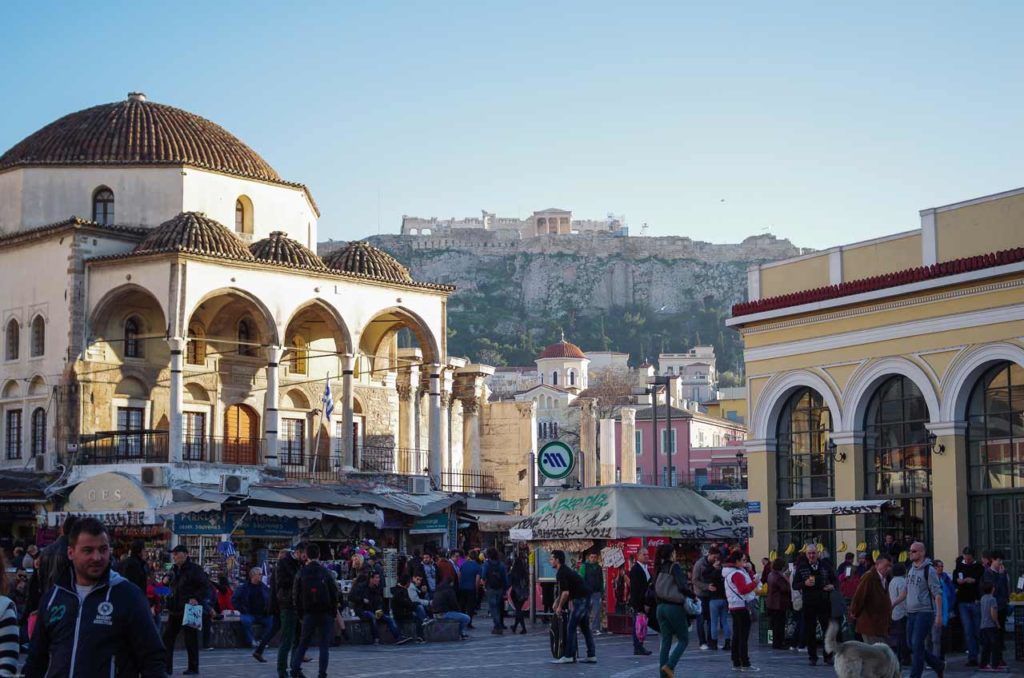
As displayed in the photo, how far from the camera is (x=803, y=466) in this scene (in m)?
27.0

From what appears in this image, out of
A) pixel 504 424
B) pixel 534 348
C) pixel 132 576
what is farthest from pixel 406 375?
pixel 534 348

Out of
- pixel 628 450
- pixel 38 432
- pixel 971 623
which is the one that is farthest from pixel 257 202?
pixel 628 450

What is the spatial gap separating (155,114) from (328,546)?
52.2 ft

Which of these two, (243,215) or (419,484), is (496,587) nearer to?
(419,484)

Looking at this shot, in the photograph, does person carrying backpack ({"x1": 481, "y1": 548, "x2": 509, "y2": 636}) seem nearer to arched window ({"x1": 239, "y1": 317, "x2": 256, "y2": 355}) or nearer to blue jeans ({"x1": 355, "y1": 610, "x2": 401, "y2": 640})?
blue jeans ({"x1": 355, "y1": 610, "x2": 401, "y2": 640})

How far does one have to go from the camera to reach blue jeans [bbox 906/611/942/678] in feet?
47.8

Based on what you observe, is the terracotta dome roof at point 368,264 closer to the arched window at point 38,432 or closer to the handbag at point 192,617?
the arched window at point 38,432

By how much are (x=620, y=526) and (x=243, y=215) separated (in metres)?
24.4

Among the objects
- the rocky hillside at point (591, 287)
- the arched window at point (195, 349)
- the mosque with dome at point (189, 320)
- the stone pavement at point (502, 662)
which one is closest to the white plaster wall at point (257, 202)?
the mosque with dome at point (189, 320)

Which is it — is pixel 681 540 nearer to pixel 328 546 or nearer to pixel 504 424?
pixel 328 546

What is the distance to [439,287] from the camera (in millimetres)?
44375

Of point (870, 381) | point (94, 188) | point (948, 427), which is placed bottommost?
point (948, 427)

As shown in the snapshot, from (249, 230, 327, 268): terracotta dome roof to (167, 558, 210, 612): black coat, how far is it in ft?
76.9

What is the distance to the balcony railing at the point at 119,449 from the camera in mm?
37719
